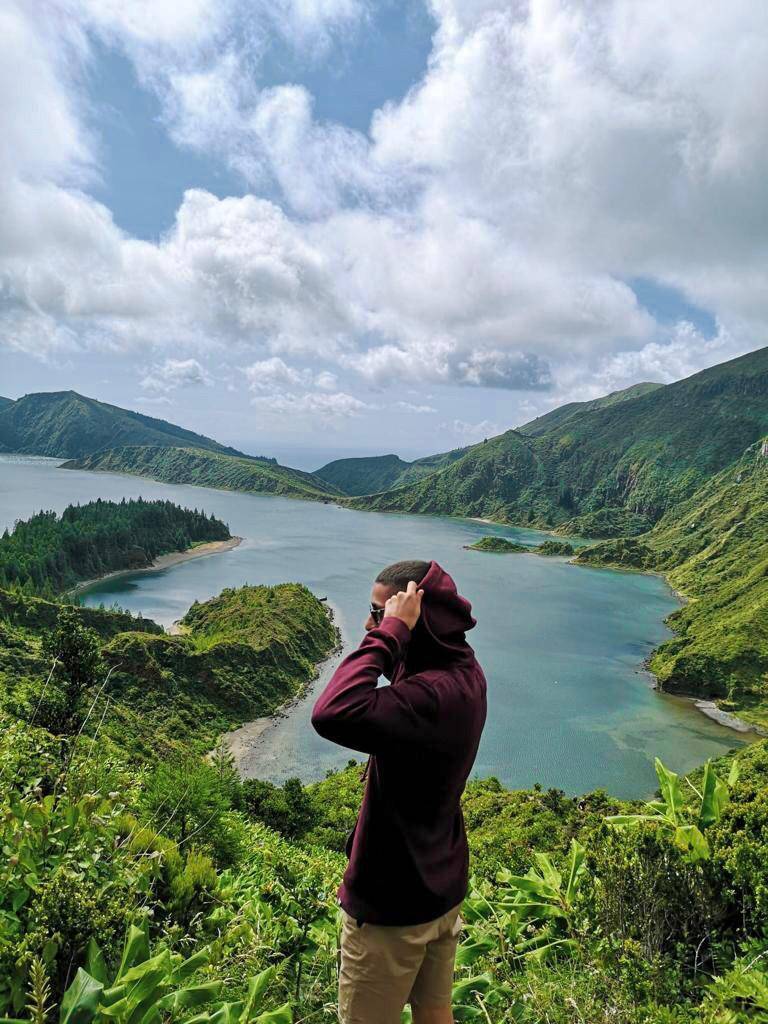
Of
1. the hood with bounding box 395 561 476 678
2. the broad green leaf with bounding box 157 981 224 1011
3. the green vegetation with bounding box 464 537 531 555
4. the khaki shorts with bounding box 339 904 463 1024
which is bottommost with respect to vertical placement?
the green vegetation with bounding box 464 537 531 555

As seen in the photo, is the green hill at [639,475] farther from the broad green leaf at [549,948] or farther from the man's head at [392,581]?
the man's head at [392,581]

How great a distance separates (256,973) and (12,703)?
53.6 feet

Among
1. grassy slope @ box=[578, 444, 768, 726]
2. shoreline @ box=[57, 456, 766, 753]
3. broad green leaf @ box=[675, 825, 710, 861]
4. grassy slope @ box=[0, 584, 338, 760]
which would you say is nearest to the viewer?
broad green leaf @ box=[675, 825, 710, 861]

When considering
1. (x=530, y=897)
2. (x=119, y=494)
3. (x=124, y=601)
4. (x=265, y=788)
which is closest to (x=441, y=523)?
(x=119, y=494)

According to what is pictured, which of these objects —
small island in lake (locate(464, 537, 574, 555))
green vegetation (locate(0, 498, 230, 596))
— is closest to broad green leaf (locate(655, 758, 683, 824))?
green vegetation (locate(0, 498, 230, 596))

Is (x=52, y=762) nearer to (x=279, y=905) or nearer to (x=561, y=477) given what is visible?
(x=279, y=905)

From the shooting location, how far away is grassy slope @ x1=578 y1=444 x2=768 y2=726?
4472cm

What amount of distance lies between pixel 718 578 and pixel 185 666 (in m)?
76.5

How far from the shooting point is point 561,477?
648ft

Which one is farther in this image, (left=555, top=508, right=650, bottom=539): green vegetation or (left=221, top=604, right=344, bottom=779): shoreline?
(left=555, top=508, right=650, bottom=539): green vegetation

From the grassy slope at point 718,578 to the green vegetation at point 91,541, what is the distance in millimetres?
64388

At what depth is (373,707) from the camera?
1.87 m

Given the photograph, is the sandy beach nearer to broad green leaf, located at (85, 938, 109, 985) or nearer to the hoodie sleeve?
broad green leaf, located at (85, 938, 109, 985)

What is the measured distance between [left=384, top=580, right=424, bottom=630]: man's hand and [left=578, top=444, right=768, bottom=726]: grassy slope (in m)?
47.9
